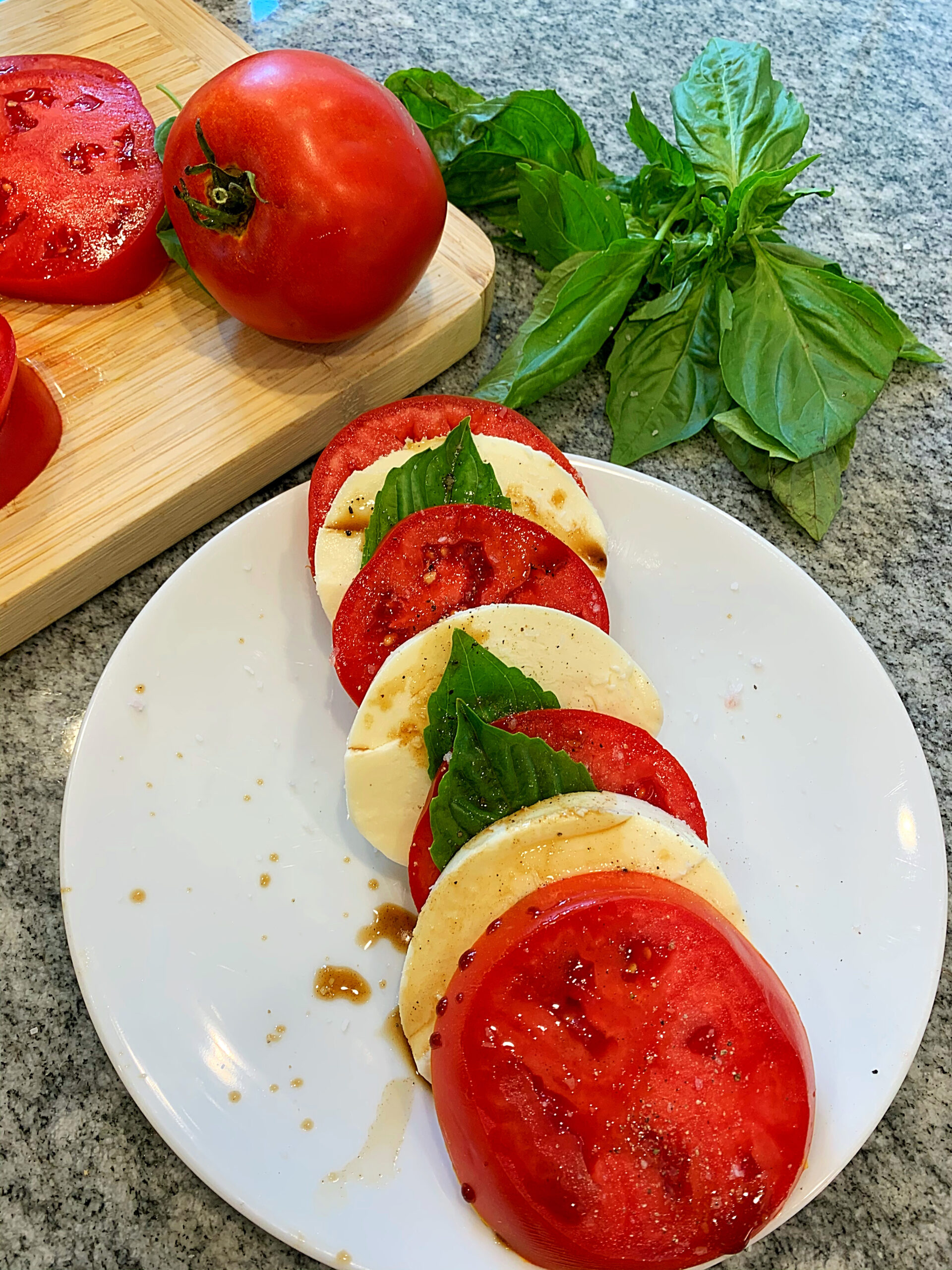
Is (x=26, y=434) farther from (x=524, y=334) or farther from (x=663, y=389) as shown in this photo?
(x=663, y=389)

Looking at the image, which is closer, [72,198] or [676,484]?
[72,198]

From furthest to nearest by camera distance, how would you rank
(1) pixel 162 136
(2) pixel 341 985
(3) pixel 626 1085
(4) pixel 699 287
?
(4) pixel 699 287 → (1) pixel 162 136 → (2) pixel 341 985 → (3) pixel 626 1085

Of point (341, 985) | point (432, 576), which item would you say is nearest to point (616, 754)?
point (432, 576)

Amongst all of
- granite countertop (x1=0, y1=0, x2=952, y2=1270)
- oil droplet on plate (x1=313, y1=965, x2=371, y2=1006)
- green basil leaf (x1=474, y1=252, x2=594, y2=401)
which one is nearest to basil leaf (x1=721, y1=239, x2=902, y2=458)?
granite countertop (x1=0, y1=0, x2=952, y2=1270)

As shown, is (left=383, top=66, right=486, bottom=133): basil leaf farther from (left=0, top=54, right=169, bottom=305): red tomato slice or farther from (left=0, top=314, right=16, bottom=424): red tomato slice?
(left=0, top=314, right=16, bottom=424): red tomato slice

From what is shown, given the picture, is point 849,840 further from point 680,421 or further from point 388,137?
point 388,137

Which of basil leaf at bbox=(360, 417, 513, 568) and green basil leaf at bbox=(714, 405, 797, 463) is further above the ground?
basil leaf at bbox=(360, 417, 513, 568)

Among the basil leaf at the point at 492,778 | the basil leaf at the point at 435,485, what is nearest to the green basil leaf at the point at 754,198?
the basil leaf at the point at 435,485

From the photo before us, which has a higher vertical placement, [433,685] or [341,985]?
[433,685]
